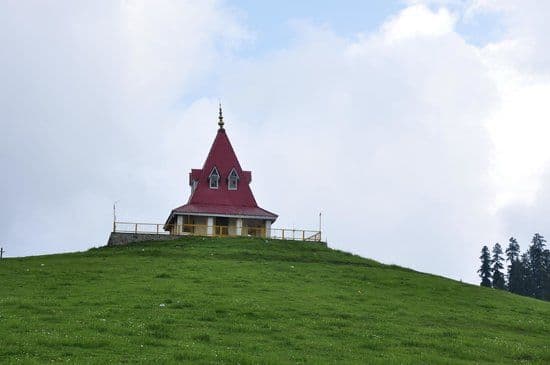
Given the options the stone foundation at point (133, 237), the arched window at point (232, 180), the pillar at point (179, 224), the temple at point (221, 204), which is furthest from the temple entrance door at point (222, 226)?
the stone foundation at point (133, 237)

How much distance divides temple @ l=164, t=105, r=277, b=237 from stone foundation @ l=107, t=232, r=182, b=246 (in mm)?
3953

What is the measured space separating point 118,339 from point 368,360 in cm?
758

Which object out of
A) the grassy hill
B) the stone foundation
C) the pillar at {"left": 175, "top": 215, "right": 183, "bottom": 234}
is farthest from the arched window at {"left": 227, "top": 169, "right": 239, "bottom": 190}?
the grassy hill

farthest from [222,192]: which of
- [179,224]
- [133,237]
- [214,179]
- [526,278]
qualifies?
[526,278]

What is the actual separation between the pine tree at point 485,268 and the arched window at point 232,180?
45425 millimetres

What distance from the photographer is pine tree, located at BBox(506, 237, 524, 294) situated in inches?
4063

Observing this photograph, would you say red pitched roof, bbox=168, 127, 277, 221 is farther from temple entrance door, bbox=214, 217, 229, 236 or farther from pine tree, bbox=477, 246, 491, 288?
pine tree, bbox=477, 246, 491, 288

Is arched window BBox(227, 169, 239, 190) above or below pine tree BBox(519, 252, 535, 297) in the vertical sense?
above

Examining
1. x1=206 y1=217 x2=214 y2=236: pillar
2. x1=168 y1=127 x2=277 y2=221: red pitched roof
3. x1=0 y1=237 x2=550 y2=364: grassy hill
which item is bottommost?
x1=0 y1=237 x2=550 y2=364: grassy hill

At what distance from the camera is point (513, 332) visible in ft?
108

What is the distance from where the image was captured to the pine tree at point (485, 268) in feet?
342

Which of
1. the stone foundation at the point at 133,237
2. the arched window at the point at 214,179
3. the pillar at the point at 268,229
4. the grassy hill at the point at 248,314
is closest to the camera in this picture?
the grassy hill at the point at 248,314

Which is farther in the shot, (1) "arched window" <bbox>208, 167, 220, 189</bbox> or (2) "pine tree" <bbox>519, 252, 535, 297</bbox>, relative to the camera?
(2) "pine tree" <bbox>519, 252, 535, 297</bbox>

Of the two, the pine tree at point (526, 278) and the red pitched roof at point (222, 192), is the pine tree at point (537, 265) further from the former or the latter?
the red pitched roof at point (222, 192)
